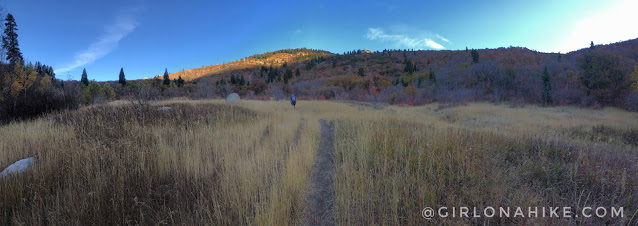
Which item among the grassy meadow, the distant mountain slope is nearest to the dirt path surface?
the grassy meadow

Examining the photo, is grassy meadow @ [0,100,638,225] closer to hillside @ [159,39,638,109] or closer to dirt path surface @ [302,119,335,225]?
dirt path surface @ [302,119,335,225]

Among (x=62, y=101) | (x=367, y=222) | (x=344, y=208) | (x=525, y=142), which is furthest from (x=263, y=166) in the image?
(x=62, y=101)

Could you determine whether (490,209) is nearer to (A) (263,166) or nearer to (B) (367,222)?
(B) (367,222)

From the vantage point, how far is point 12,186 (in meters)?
2.34

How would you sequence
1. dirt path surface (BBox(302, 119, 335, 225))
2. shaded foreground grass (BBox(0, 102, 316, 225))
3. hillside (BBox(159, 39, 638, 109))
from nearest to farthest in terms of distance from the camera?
1. shaded foreground grass (BBox(0, 102, 316, 225))
2. dirt path surface (BBox(302, 119, 335, 225))
3. hillside (BBox(159, 39, 638, 109))

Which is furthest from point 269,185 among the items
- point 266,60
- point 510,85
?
point 266,60

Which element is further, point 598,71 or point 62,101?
point 598,71

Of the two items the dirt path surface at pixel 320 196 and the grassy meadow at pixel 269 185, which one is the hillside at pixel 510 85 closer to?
the grassy meadow at pixel 269 185

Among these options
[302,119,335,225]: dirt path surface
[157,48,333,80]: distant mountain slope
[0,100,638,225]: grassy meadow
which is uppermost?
[157,48,333,80]: distant mountain slope

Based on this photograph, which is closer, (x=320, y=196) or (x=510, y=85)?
(x=320, y=196)

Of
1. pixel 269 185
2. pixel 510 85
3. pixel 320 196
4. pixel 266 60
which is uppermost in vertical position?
pixel 266 60

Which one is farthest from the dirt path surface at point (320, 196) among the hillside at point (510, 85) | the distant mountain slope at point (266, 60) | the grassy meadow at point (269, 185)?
the distant mountain slope at point (266, 60)

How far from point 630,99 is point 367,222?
3778 centimetres

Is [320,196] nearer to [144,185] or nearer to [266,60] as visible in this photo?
[144,185]
